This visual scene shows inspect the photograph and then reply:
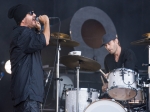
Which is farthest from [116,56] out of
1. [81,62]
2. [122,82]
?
[122,82]

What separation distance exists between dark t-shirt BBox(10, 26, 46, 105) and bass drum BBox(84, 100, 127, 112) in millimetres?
1312

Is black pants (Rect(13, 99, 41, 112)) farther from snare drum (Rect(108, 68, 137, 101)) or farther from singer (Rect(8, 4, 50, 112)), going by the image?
snare drum (Rect(108, 68, 137, 101))

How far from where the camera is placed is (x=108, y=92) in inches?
168

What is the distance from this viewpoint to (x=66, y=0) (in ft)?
20.5

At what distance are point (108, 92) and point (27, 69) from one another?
1.67 m

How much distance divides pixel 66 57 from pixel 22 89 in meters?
1.70

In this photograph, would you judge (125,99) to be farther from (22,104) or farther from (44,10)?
(44,10)

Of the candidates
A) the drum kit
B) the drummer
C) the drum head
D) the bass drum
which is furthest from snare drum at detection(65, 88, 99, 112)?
the bass drum

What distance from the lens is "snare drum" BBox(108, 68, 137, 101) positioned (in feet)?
13.7

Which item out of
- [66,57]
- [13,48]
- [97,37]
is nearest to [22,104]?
[13,48]

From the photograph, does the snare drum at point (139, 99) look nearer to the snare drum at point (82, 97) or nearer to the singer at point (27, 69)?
the snare drum at point (82, 97)

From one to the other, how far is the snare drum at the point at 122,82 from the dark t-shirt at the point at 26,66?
153 centimetres

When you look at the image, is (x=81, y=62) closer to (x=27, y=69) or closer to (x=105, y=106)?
(x=105, y=106)

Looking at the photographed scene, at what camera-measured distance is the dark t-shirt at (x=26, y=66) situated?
111 inches
